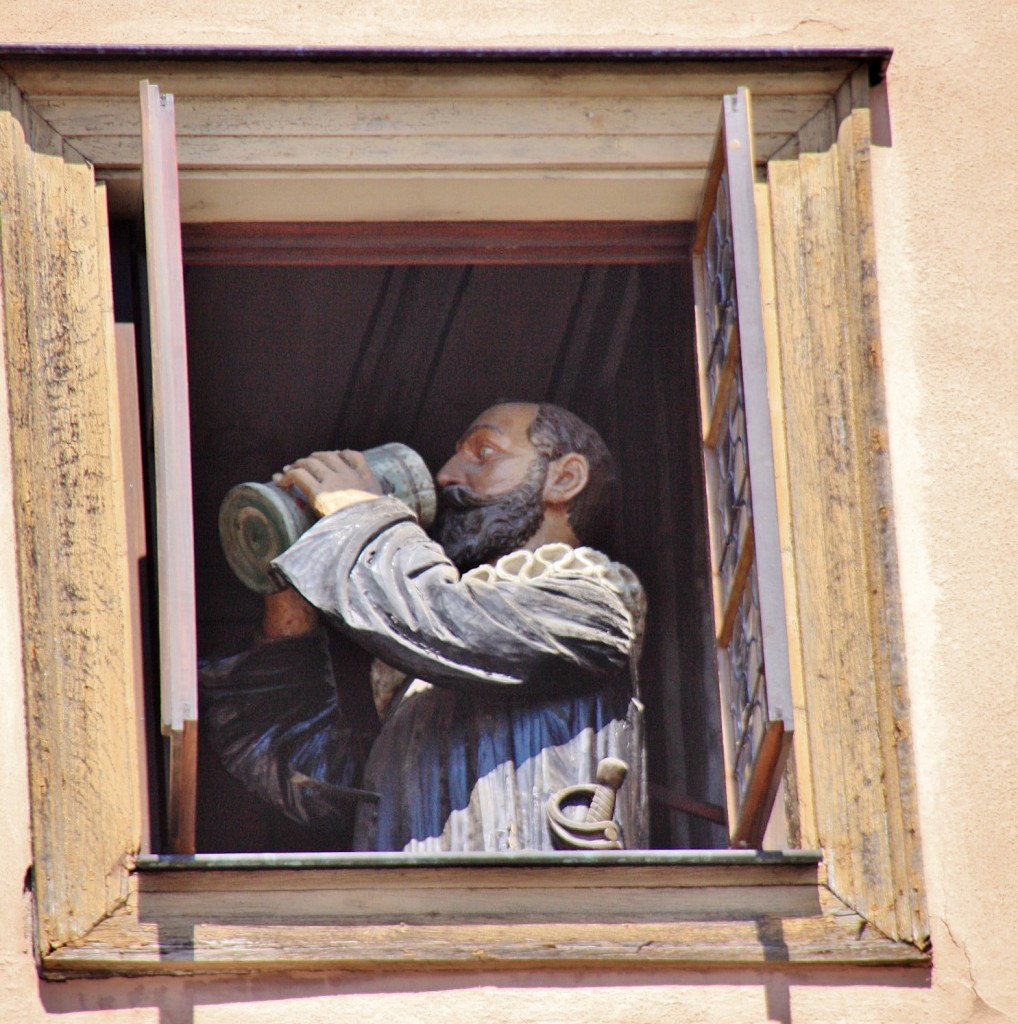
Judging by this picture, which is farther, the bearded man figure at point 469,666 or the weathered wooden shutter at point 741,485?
the bearded man figure at point 469,666

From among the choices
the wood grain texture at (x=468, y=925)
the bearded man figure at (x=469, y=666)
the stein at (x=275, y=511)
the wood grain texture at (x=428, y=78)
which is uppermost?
the wood grain texture at (x=428, y=78)

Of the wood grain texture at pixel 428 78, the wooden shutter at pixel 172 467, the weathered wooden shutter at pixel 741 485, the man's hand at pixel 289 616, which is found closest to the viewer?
the wooden shutter at pixel 172 467

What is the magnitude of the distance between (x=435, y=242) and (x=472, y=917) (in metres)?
1.18

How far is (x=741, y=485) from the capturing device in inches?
159

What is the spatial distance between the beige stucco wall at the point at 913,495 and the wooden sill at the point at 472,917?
1.5 inches

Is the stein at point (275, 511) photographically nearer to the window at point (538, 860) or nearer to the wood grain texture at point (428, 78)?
the window at point (538, 860)

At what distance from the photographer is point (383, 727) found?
4.54 metres

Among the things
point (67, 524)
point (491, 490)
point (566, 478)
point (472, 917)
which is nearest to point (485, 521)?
point (491, 490)

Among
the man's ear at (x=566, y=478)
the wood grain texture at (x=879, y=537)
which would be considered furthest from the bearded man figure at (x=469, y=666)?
the wood grain texture at (x=879, y=537)

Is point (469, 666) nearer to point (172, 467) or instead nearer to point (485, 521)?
point (485, 521)

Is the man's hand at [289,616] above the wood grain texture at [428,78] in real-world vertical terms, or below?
below

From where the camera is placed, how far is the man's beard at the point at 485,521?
15.5 feet

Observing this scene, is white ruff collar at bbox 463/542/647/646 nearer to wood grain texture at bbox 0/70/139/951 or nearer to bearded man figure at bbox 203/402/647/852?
bearded man figure at bbox 203/402/647/852

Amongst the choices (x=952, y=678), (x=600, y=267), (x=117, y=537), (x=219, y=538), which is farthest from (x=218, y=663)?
(x=952, y=678)
